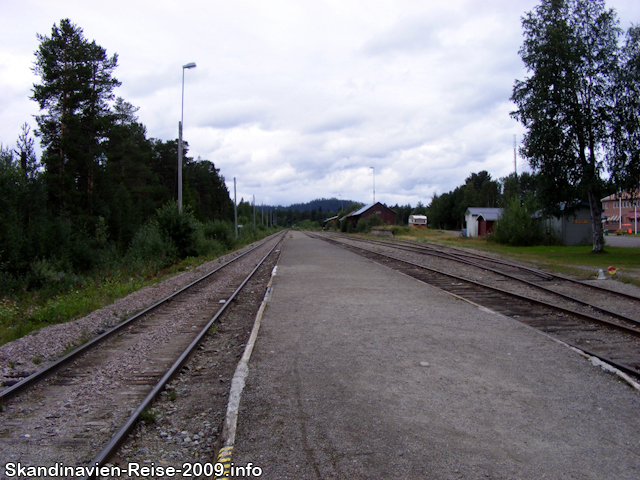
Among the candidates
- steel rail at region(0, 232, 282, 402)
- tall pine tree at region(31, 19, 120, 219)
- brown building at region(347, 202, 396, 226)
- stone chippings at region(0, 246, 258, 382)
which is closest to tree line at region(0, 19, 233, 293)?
tall pine tree at region(31, 19, 120, 219)

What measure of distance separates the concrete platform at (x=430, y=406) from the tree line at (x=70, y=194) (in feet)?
54.7

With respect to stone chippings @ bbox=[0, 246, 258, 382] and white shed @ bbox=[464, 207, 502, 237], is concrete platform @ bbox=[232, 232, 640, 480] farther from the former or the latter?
white shed @ bbox=[464, 207, 502, 237]

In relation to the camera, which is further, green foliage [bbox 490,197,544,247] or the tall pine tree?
green foliage [bbox 490,197,544,247]

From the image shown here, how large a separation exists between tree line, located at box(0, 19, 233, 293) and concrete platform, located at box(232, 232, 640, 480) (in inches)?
656

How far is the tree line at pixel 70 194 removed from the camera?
68.7 feet

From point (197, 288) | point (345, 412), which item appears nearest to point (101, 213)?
point (197, 288)

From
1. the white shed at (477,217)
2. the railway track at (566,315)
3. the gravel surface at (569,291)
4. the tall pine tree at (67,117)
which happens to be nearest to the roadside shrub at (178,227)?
Result: the tall pine tree at (67,117)

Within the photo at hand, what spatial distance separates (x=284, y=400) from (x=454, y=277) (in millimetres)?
11001

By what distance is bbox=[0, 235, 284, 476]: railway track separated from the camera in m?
3.78

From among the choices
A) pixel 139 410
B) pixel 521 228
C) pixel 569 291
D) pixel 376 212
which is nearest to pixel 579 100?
pixel 521 228

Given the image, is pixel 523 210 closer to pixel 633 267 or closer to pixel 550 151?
pixel 550 151

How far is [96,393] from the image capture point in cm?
513

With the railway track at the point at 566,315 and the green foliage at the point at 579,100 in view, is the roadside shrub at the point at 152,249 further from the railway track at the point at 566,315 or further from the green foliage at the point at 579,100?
the green foliage at the point at 579,100

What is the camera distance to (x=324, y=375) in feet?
17.7
